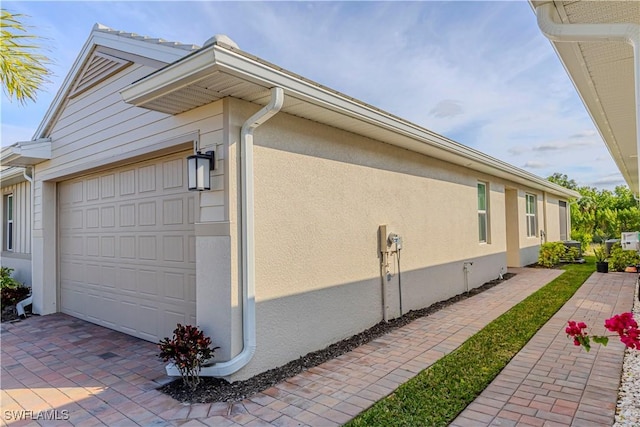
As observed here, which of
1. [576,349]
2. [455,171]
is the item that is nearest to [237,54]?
[576,349]

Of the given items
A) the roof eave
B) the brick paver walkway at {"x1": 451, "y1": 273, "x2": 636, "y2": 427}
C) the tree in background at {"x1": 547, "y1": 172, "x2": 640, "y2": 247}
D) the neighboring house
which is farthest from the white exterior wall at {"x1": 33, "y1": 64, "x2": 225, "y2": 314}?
the tree in background at {"x1": 547, "y1": 172, "x2": 640, "y2": 247}

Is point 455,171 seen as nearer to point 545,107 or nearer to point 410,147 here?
point 410,147

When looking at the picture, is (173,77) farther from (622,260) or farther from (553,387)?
(622,260)

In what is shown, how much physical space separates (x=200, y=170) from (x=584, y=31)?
11.5 ft

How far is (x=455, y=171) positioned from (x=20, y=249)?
10.7 metres

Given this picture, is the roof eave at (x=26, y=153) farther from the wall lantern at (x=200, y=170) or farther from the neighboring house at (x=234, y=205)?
the wall lantern at (x=200, y=170)

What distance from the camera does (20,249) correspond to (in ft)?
30.0

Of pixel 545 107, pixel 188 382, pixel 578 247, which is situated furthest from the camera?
pixel 578 247

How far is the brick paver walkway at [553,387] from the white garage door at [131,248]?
11.6 feet

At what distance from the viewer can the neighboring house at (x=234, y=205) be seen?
3.94m

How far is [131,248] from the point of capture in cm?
575

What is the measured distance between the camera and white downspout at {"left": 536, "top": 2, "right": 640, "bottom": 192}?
255cm

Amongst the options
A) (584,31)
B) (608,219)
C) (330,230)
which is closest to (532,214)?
(330,230)

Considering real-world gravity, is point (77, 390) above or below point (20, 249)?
below
